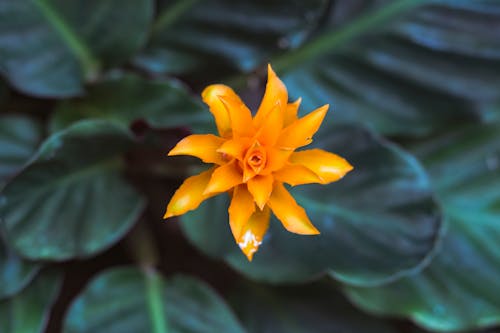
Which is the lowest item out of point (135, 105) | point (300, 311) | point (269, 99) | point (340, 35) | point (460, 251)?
point (300, 311)

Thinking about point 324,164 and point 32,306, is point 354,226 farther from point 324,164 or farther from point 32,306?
point 32,306

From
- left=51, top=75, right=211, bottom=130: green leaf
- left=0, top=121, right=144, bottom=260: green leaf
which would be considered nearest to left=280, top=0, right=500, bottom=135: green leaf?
left=51, top=75, right=211, bottom=130: green leaf

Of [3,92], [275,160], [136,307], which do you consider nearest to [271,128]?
[275,160]

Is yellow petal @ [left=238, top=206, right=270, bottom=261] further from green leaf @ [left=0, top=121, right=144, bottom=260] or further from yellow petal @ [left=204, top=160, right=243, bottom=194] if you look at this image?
green leaf @ [left=0, top=121, right=144, bottom=260]

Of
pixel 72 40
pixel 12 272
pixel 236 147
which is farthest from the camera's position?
pixel 72 40

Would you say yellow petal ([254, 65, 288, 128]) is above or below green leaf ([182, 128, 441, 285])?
above

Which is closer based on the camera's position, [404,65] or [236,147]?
[236,147]

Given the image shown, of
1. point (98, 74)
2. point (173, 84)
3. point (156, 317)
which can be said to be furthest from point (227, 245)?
point (98, 74)
